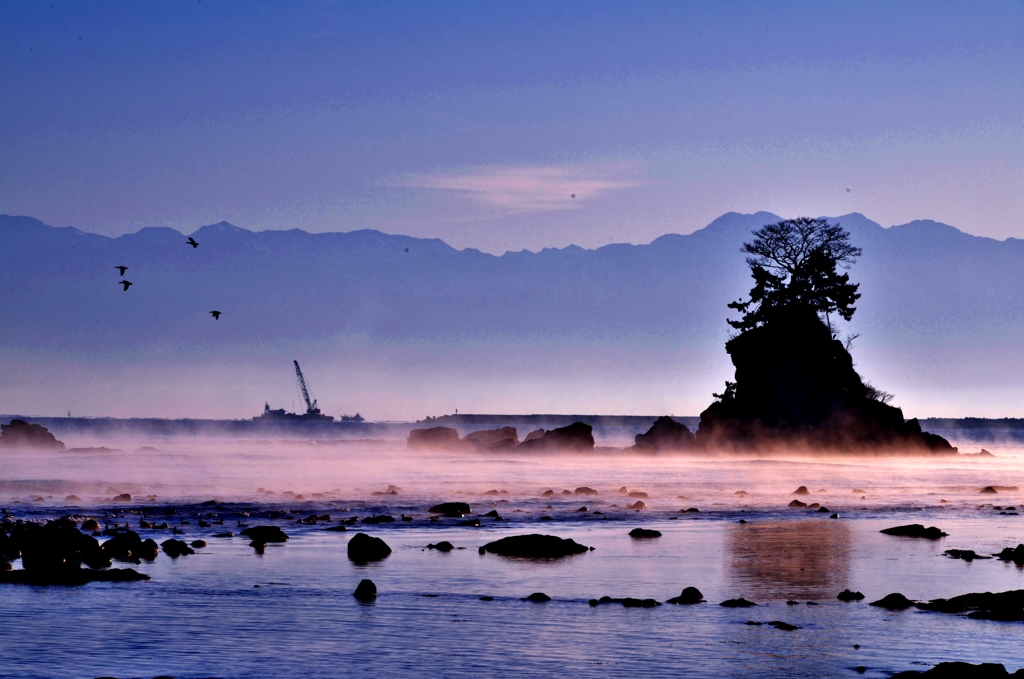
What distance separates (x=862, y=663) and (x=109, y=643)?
12.9 meters

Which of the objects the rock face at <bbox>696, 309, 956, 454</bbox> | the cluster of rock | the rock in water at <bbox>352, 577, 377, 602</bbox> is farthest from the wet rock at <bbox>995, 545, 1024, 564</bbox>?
the cluster of rock

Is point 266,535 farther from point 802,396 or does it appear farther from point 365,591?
point 802,396

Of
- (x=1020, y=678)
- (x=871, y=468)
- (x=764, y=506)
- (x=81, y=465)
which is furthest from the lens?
(x=81, y=465)

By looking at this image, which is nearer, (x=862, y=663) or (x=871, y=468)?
(x=862, y=663)

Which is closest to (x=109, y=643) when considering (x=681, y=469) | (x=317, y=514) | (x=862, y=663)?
(x=862, y=663)

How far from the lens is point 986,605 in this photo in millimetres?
24250

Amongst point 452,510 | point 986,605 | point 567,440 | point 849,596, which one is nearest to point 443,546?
point 849,596

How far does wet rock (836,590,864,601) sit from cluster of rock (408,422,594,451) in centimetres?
10115

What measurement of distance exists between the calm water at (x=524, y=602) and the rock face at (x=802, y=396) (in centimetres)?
4553

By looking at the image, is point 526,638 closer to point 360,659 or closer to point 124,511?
point 360,659

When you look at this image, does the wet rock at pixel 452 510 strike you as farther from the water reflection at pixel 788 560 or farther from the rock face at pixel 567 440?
the rock face at pixel 567 440

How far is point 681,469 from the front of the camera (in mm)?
100250

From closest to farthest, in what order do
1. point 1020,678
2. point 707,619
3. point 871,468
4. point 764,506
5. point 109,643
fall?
1. point 1020,678
2. point 109,643
3. point 707,619
4. point 764,506
5. point 871,468

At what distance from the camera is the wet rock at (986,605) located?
23277mm
